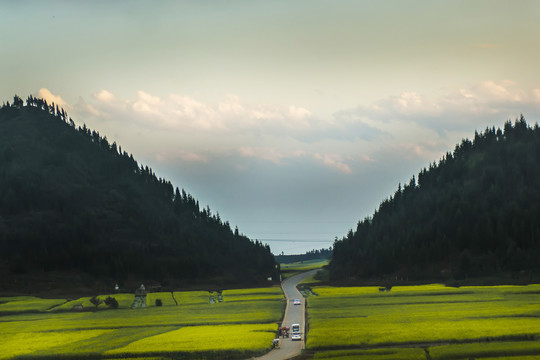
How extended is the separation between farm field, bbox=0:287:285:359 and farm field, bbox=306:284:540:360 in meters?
8.99

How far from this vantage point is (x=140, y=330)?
323 feet

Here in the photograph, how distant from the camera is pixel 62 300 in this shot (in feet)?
543

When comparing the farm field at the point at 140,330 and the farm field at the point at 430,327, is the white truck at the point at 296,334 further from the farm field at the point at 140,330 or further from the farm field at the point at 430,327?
the farm field at the point at 140,330

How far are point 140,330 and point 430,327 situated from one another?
43122 millimetres

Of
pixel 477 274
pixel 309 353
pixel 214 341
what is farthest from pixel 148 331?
pixel 477 274

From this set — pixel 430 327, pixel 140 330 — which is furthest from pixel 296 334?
pixel 140 330

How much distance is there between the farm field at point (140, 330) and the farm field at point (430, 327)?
8.99m

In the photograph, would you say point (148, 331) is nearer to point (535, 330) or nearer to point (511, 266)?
point (535, 330)

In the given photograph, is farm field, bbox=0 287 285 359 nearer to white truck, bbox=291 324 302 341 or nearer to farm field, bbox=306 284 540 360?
white truck, bbox=291 324 302 341

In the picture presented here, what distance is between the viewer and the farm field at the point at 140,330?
252ft

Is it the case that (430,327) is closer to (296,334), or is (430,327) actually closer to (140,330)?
(296,334)

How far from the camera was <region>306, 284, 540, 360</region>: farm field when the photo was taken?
69.6 metres

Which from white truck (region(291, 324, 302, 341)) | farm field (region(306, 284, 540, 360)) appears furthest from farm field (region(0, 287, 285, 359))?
farm field (region(306, 284, 540, 360))

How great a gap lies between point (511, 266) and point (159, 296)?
99.3 meters
